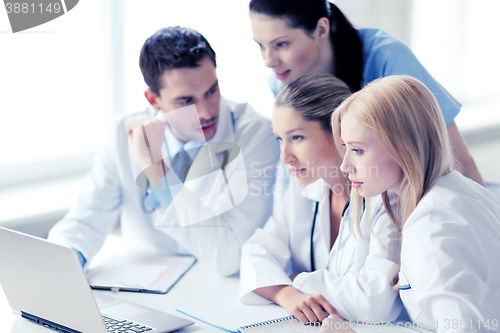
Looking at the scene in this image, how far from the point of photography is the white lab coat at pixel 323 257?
1.07m

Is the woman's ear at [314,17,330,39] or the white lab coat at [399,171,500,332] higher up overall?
the woman's ear at [314,17,330,39]

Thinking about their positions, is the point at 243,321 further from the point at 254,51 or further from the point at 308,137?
the point at 254,51

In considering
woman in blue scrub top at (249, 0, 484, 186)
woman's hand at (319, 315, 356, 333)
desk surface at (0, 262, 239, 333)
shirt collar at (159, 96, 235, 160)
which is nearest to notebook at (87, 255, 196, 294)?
desk surface at (0, 262, 239, 333)

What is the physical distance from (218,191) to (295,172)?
0.34 meters

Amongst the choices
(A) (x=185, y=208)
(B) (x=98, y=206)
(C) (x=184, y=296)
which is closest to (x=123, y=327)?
(C) (x=184, y=296)

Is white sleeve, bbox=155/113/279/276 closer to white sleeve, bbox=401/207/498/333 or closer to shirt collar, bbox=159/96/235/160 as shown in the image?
shirt collar, bbox=159/96/235/160

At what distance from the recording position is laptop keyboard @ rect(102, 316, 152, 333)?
101 centimetres

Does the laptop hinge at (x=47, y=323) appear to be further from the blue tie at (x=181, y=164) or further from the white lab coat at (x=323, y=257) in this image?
the blue tie at (x=181, y=164)

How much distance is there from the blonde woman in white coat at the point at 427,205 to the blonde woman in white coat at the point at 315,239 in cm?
8

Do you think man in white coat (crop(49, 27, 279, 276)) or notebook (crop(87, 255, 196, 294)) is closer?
notebook (crop(87, 255, 196, 294))

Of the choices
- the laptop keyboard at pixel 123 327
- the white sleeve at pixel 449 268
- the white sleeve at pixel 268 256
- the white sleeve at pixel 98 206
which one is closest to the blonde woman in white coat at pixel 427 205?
the white sleeve at pixel 449 268

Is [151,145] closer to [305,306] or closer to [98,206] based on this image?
[98,206]

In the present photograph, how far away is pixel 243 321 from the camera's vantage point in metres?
1.10

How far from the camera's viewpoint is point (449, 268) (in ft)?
2.78
